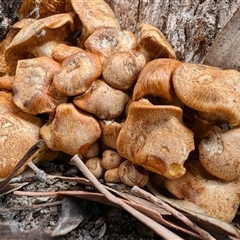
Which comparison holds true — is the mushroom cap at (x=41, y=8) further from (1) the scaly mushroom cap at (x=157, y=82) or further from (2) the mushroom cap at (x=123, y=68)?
(1) the scaly mushroom cap at (x=157, y=82)

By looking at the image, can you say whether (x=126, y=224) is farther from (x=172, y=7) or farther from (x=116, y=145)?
(x=172, y=7)

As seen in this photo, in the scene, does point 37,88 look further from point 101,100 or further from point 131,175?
point 131,175

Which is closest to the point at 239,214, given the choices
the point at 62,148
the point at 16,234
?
the point at 62,148

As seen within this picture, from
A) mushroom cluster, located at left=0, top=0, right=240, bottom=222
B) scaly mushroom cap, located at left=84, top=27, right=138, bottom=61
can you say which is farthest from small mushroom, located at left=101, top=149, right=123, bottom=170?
scaly mushroom cap, located at left=84, top=27, right=138, bottom=61

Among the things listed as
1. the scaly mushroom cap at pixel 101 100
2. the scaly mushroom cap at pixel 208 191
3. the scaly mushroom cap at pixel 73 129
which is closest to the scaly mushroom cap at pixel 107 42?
the scaly mushroom cap at pixel 101 100

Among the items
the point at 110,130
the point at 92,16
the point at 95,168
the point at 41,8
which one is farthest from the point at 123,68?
the point at 41,8

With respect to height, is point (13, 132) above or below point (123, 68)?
below

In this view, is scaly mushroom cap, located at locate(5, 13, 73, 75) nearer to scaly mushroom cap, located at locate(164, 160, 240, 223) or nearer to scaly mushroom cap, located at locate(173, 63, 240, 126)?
scaly mushroom cap, located at locate(173, 63, 240, 126)
